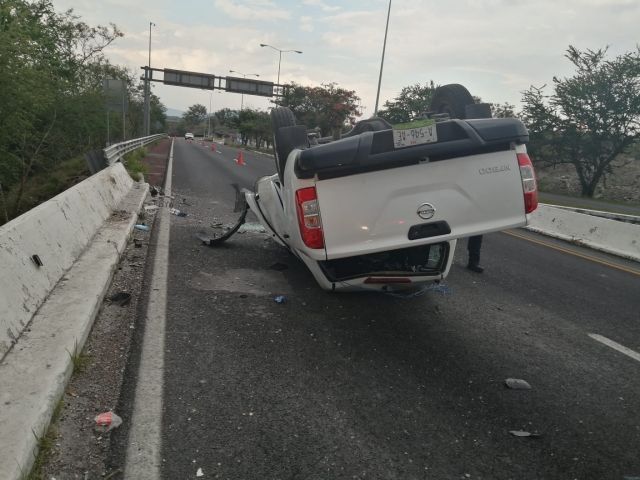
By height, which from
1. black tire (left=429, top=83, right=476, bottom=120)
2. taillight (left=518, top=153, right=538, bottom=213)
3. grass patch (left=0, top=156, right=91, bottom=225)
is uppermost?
black tire (left=429, top=83, right=476, bottom=120)

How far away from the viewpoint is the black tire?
607 cm

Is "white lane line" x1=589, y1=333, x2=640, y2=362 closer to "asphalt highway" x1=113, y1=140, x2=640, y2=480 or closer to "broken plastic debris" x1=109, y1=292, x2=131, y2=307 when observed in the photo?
"asphalt highway" x1=113, y1=140, x2=640, y2=480

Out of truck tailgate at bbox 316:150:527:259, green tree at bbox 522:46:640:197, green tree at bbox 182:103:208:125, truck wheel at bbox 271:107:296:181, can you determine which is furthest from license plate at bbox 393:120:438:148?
green tree at bbox 182:103:208:125

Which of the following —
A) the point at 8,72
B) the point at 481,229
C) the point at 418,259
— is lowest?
the point at 418,259

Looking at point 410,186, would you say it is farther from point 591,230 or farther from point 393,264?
point 591,230

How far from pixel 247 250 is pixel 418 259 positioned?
10.4ft

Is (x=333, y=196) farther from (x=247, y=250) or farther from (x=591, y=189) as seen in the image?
(x=591, y=189)

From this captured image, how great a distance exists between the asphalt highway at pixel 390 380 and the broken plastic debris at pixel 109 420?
168 millimetres

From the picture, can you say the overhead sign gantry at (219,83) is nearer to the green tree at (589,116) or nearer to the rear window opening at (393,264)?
the green tree at (589,116)

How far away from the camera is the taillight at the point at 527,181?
4590 mm

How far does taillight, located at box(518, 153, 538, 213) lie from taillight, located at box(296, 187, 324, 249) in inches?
70.5

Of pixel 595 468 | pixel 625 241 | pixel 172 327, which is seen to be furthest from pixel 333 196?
pixel 625 241

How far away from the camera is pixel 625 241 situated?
34.5ft

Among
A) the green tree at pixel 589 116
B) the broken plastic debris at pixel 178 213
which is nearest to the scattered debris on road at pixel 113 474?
the broken plastic debris at pixel 178 213
